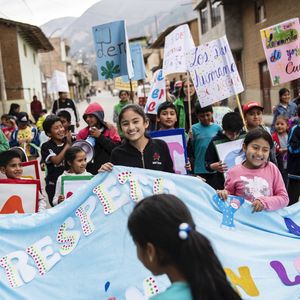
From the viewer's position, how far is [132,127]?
13.1 feet

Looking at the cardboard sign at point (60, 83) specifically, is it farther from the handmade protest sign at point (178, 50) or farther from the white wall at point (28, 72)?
the white wall at point (28, 72)

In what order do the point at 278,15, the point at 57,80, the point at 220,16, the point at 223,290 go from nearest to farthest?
the point at 223,290, the point at 57,80, the point at 278,15, the point at 220,16

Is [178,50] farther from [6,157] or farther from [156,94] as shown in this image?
[6,157]

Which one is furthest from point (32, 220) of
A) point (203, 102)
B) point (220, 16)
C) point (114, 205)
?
point (220, 16)

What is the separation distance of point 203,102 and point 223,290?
15.3 feet

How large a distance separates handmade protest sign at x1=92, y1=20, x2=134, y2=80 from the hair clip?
558 cm

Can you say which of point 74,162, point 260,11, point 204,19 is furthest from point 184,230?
point 204,19

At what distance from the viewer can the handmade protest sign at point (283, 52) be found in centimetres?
693

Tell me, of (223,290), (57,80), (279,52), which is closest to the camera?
(223,290)

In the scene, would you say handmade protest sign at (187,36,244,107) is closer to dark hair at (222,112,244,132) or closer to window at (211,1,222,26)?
dark hair at (222,112,244,132)

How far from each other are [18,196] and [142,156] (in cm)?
126

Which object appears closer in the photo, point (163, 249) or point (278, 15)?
point (163, 249)

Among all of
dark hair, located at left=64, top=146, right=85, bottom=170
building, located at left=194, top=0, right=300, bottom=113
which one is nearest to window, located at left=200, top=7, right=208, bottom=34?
building, located at left=194, top=0, right=300, bottom=113

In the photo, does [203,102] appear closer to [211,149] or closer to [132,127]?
[211,149]
